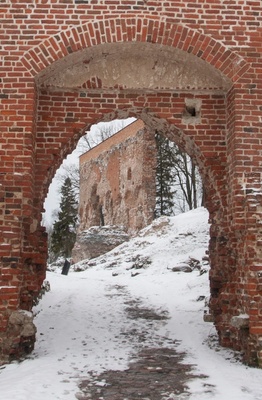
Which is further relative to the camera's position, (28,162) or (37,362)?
(28,162)

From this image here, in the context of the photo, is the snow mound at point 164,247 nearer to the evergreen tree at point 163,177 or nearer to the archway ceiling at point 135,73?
the archway ceiling at point 135,73

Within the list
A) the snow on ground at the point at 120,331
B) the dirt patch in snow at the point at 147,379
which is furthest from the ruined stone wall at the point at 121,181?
the dirt patch in snow at the point at 147,379

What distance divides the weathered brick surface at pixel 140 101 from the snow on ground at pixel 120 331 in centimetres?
53

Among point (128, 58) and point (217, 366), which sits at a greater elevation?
point (128, 58)

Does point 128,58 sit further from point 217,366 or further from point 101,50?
point 217,366

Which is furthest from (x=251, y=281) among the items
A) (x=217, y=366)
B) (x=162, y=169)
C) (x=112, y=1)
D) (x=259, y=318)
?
(x=162, y=169)

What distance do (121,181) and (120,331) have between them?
23.0 meters

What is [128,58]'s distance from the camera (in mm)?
6887

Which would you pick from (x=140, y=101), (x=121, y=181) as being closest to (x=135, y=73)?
(x=140, y=101)

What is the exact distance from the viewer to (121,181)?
1206 inches

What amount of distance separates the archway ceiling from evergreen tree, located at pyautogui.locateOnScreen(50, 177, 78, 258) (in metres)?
31.2

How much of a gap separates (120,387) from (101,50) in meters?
4.31

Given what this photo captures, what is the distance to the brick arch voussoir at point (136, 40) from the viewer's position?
6355 millimetres

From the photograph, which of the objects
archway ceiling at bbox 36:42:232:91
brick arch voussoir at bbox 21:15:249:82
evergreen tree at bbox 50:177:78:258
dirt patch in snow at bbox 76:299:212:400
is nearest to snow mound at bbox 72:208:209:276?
dirt patch in snow at bbox 76:299:212:400
